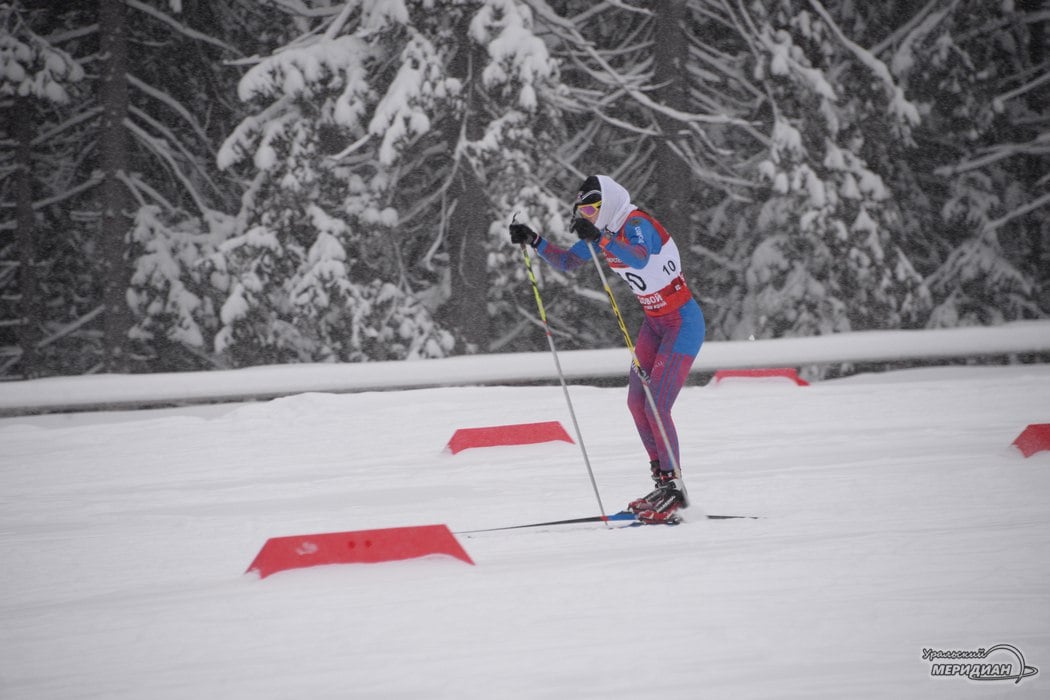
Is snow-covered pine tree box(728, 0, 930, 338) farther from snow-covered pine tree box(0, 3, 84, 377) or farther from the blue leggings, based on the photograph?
snow-covered pine tree box(0, 3, 84, 377)

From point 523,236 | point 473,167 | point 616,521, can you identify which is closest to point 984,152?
point 473,167

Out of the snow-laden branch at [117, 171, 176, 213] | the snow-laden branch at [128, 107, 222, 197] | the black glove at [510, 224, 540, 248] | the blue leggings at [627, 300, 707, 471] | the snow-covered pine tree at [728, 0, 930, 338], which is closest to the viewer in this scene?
the blue leggings at [627, 300, 707, 471]

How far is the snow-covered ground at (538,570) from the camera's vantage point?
3391 mm

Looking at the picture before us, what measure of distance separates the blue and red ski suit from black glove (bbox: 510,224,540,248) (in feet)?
1.40

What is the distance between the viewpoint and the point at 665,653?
137 inches

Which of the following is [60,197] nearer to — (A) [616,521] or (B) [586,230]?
(B) [586,230]

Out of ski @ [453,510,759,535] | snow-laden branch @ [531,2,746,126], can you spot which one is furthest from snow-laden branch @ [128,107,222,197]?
ski @ [453,510,759,535]

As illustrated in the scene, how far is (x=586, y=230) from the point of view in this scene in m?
5.29

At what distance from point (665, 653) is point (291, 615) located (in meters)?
1.56

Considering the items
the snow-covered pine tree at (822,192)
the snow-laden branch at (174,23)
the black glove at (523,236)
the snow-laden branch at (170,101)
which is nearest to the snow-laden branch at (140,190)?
the snow-laden branch at (170,101)

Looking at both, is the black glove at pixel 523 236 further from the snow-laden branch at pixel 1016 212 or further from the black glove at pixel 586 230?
the snow-laden branch at pixel 1016 212

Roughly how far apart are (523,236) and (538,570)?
210 cm

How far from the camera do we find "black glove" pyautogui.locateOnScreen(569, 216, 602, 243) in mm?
5285

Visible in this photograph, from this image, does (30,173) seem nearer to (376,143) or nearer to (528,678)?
(376,143)
